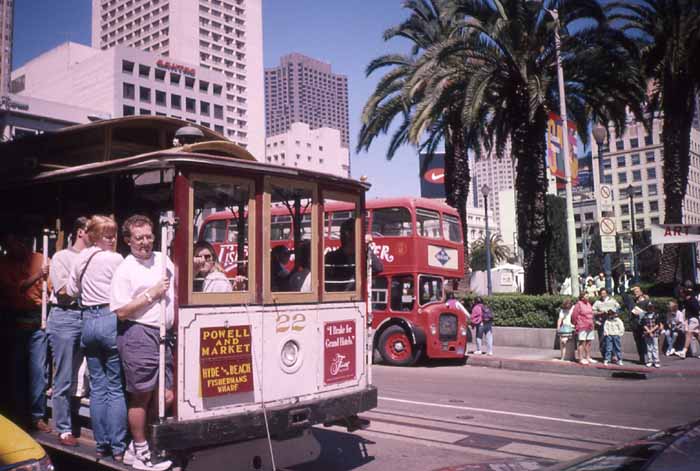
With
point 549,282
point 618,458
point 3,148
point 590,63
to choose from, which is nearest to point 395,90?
point 590,63

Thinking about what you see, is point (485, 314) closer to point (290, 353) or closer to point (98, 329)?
point (290, 353)

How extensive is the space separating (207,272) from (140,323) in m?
0.85

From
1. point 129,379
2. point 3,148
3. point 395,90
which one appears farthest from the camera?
point 395,90

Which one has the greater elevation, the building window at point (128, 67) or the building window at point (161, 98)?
the building window at point (128, 67)

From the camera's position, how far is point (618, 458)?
8.45 feet

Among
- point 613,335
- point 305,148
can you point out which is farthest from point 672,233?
point 305,148

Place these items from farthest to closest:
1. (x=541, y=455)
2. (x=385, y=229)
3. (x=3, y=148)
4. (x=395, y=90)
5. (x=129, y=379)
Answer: (x=395, y=90) → (x=385, y=229) → (x=3, y=148) → (x=541, y=455) → (x=129, y=379)

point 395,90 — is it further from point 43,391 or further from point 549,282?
point 43,391

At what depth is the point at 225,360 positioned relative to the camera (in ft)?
16.6

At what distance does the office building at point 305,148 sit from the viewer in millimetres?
147375

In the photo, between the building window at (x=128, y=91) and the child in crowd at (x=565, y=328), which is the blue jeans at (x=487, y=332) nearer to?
the child in crowd at (x=565, y=328)

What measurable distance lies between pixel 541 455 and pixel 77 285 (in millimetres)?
4856

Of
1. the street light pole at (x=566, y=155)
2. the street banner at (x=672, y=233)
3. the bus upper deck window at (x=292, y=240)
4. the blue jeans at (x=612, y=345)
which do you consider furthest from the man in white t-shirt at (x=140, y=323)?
the street light pole at (x=566, y=155)

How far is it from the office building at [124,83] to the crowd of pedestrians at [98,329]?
311 feet
